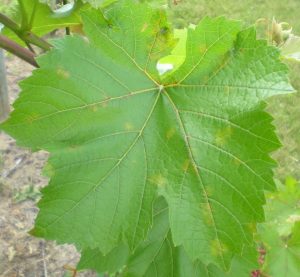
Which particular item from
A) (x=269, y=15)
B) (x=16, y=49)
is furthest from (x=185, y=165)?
(x=269, y=15)

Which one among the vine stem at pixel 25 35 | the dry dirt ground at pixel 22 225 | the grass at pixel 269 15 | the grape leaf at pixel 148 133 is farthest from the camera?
the grass at pixel 269 15

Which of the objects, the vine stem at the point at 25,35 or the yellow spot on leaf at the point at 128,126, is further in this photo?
the vine stem at the point at 25,35

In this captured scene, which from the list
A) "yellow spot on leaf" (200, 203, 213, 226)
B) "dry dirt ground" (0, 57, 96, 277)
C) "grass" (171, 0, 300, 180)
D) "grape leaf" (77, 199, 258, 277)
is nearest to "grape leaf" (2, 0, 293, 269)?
"yellow spot on leaf" (200, 203, 213, 226)

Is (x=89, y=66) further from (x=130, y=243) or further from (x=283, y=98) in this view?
(x=283, y=98)

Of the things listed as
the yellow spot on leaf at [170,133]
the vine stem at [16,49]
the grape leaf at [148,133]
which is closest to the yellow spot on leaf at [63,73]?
the grape leaf at [148,133]

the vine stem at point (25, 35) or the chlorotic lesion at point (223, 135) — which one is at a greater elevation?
the vine stem at point (25, 35)

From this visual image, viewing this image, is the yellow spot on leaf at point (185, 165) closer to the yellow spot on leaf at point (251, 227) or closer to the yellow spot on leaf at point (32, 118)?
the yellow spot on leaf at point (251, 227)

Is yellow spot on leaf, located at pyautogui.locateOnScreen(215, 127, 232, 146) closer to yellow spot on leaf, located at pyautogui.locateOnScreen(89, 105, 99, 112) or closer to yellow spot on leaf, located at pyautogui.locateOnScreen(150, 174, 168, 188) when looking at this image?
yellow spot on leaf, located at pyautogui.locateOnScreen(150, 174, 168, 188)

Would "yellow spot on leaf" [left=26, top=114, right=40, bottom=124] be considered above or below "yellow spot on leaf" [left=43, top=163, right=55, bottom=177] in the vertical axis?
above
